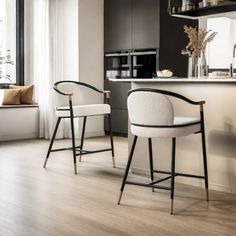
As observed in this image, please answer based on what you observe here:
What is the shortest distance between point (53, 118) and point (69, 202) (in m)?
3.52

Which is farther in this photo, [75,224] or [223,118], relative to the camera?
[223,118]

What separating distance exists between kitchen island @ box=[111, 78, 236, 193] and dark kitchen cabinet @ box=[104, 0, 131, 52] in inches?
114

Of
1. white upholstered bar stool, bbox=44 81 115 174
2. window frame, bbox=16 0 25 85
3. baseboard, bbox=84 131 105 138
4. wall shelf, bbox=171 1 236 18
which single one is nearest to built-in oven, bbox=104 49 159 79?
baseboard, bbox=84 131 105 138

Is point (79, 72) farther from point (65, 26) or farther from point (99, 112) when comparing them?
point (99, 112)

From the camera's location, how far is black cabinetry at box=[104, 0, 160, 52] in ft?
20.8

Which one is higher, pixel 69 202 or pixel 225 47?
pixel 225 47

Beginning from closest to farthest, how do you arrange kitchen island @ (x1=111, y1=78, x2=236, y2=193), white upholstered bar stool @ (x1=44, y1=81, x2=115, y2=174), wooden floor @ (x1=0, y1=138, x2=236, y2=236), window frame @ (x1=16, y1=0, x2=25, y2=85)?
wooden floor @ (x1=0, y1=138, x2=236, y2=236), kitchen island @ (x1=111, y1=78, x2=236, y2=193), white upholstered bar stool @ (x1=44, y1=81, x2=115, y2=174), window frame @ (x1=16, y1=0, x2=25, y2=85)

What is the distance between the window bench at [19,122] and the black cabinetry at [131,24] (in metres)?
1.52

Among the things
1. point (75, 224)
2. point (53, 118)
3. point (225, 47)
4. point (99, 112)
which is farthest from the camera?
point (225, 47)

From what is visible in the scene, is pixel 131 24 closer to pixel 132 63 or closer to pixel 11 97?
pixel 132 63

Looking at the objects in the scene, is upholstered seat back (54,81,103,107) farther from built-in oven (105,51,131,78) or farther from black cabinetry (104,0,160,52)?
built-in oven (105,51,131,78)

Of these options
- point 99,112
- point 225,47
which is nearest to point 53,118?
point 99,112

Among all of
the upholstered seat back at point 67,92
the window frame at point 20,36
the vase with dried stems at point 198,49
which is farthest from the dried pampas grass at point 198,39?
the window frame at point 20,36

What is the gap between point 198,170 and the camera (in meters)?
3.73
